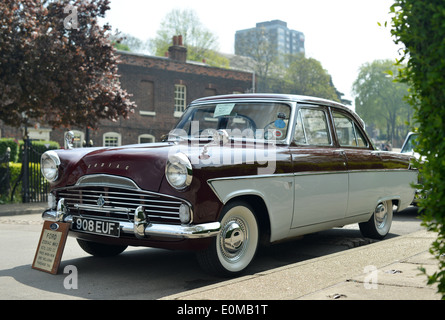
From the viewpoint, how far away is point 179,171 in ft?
15.3

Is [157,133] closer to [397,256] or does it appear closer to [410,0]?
[397,256]

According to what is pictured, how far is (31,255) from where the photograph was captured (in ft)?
21.4

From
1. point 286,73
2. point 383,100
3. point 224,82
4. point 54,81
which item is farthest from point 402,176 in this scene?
point 383,100

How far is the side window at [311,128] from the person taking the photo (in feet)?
20.2

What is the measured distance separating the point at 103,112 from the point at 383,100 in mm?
67922

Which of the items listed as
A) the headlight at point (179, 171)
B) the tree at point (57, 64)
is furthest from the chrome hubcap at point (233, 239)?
the tree at point (57, 64)

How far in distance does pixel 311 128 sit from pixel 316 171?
0.60m

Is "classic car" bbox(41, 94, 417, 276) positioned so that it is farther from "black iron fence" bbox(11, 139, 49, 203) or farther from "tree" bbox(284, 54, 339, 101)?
"tree" bbox(284, 54, 339, 101)

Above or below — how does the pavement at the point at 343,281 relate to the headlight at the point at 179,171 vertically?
below

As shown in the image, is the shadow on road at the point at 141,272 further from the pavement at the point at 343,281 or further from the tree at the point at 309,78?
the tree at the point at 309,78

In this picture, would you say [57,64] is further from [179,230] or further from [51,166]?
[179,230]

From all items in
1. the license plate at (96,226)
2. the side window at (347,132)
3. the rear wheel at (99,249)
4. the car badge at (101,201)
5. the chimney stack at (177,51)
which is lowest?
the rear wheel at (99,249)

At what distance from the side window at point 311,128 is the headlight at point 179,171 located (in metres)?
1.79

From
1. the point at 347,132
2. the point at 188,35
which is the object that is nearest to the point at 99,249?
the point at 347,132
